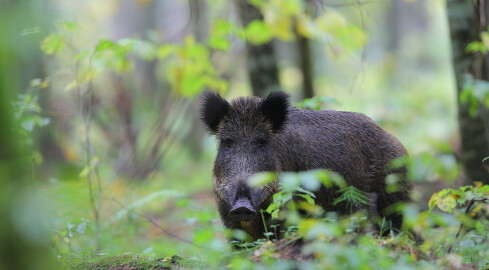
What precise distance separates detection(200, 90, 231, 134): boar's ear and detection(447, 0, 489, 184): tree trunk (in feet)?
10.0

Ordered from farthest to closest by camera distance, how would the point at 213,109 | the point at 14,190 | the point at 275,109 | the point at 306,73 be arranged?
the point at 306,73
the point at 213,109
the point at 275,109
the point at 14,190

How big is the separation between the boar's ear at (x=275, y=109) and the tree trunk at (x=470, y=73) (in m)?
2.47

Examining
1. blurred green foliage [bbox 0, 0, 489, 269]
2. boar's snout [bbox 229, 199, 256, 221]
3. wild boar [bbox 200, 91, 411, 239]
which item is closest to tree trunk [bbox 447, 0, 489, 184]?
blurred green foliage [bbox 0, 0, 489, 269]

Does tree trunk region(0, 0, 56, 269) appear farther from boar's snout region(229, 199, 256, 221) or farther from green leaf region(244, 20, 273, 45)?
green leaf region(244, 20, 273, 45)

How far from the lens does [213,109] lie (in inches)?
221

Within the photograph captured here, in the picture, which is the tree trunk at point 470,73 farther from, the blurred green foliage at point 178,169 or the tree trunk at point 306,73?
the tree trunk at point 306,73

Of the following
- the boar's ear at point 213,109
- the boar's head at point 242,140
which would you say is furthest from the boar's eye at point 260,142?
the boar's ear at point 213,109

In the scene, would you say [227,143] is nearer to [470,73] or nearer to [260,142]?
[260,142]

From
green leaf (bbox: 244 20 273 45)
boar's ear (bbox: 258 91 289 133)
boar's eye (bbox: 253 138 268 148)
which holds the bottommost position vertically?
boar's eye (bbox: 253 138 268 148)

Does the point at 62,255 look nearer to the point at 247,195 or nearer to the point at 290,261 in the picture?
the point at 247,195

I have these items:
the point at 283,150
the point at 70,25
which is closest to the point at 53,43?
the point at 70,25

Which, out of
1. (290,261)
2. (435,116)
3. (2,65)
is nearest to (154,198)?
(290,261)

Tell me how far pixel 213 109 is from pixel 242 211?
59.4 inches

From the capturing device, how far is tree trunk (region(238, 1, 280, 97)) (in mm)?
8758
